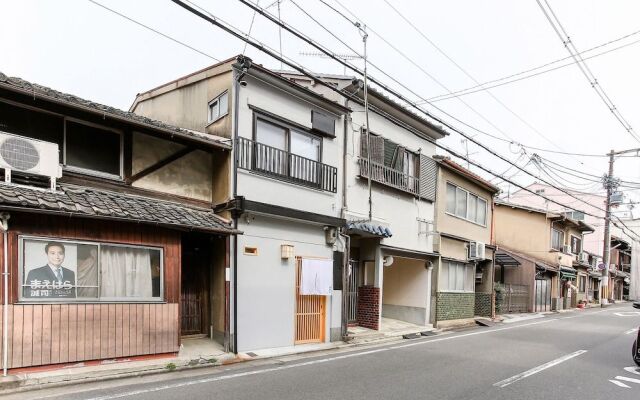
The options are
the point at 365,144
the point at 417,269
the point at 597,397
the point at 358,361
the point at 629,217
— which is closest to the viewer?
the point at 597,397

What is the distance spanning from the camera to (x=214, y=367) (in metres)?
9.18

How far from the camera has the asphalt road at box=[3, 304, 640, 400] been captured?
709 cm

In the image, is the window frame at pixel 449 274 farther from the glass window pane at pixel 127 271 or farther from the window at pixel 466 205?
the glass window pane at pixel 127 271

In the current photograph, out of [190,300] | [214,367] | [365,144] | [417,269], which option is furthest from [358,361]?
[417,269]

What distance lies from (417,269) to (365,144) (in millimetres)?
6279

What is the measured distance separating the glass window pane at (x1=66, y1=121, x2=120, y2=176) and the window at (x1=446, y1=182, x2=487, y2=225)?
14.4 meters

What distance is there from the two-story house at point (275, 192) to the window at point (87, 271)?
2143 mm

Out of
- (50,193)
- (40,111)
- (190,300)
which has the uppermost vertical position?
(40,111)

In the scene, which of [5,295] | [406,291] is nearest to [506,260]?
[406,291]

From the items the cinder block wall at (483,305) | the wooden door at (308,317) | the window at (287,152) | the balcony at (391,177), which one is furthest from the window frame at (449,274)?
the window at (287,152)

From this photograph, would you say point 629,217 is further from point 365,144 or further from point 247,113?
A: point 247,113

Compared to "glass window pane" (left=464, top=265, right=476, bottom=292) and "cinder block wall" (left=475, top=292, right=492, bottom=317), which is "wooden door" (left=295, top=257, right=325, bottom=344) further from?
"cinder block wall" (left=475, top=292, right=492, bottom=317)

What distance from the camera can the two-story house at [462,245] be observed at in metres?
18.8

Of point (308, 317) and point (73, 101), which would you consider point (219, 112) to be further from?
point (308, 317)
